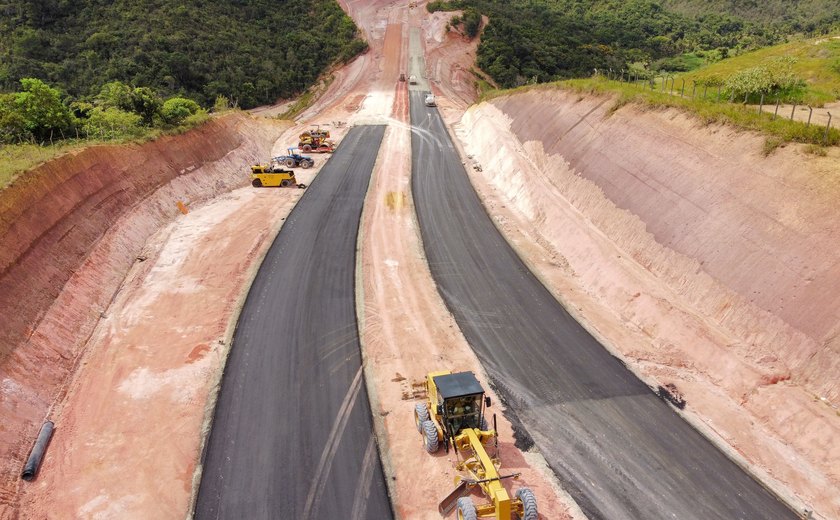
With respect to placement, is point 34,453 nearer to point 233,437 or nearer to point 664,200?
point 233,437

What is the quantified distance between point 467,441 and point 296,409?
635 centimetres

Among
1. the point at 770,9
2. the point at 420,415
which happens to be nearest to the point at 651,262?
the point at 420,415

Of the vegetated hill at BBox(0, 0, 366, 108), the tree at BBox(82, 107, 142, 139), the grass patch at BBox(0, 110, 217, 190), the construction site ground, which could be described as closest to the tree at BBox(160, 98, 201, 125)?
the tree at BBox(82, 107, 142, 139)

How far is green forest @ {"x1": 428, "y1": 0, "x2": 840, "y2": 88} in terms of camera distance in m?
86.8

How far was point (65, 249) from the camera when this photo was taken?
2411cm

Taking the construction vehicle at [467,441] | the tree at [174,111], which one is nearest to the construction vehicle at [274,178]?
the tree at [174,111]

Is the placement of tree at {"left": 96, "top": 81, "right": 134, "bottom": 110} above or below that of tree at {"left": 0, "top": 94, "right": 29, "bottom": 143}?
above

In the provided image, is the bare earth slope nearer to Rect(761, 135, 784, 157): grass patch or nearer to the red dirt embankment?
Rect(761, 135, 784, 157): grass patch

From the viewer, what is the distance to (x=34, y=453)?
15414mm

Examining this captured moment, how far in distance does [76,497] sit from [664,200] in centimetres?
2626

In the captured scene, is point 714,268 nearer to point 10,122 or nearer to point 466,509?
point 466,509

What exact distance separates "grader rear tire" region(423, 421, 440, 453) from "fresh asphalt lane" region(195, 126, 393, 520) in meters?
1.62

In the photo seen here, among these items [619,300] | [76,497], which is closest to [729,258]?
[619,300]

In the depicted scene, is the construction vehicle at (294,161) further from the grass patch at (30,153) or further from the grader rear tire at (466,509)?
the grader rear tire at (466,509)
